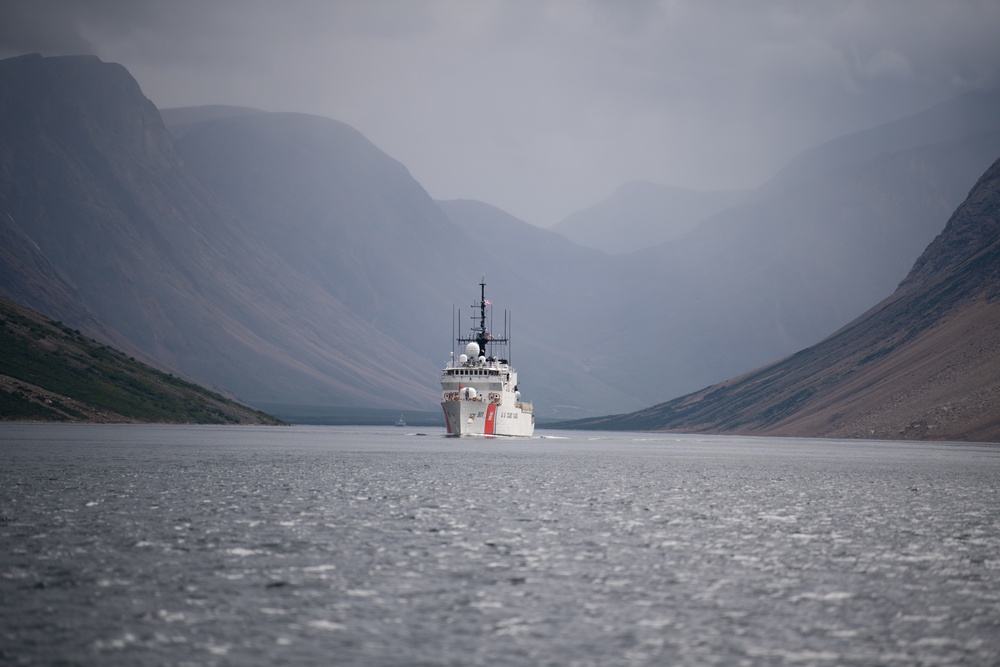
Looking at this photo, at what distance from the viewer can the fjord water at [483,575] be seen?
27.5m

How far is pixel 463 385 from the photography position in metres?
181

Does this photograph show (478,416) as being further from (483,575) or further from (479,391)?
(483,575)

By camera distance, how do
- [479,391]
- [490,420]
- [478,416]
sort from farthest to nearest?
1. [490,420]
2. [478,416]
3. [479,391]

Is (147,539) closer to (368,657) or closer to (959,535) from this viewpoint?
(368,657)

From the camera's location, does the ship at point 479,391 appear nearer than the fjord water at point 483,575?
No

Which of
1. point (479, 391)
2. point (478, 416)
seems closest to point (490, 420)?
point (478, 416)

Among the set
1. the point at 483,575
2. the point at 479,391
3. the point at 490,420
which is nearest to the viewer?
the point at 483,575

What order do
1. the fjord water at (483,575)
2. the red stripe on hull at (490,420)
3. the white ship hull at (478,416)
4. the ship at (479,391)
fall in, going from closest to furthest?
the fjord water at (483,575) < the ship at (479,391) < the white ship hull at (478,416) < the red stripe on hull at (490,420)

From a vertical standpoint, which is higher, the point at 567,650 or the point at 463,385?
the point at 463,385

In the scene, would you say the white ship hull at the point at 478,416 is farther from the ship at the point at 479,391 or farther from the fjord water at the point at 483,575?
the fjord water at the point at 483,575

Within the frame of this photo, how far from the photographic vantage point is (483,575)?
3769cm

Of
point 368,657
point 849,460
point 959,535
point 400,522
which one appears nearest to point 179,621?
point 368,657

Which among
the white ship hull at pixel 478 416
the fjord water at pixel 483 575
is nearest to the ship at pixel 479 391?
the white ship hull at pixel 478 416

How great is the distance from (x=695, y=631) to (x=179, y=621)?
14.1 meters
